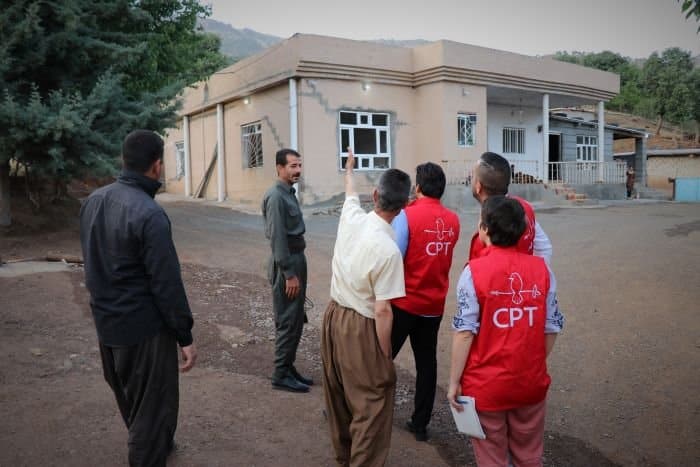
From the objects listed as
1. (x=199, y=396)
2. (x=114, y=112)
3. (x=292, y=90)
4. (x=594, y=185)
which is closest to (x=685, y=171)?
(x=594, y=185)

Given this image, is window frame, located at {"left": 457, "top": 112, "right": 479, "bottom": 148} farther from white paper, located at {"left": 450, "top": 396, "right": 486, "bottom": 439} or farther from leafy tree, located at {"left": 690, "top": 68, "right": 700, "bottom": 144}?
leafy tree, located at {"left": 690, "top": 68, "right": 700, "bottom": 144}

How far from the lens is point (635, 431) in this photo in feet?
12.1

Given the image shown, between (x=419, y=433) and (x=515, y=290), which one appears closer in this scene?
Result: (x=515, y=290)

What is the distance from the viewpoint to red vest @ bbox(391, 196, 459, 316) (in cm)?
329

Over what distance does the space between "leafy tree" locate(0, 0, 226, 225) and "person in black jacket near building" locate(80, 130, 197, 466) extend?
21.5 ft

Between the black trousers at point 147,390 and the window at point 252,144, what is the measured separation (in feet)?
50.7

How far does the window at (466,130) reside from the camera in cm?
1753

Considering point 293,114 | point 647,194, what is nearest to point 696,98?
point 647,194

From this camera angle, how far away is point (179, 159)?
24.2 m

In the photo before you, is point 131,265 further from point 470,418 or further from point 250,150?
point 250,150

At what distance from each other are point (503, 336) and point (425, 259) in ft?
3.45

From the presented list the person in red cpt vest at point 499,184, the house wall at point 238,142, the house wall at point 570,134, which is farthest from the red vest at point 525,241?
Result: the house wall at point 570,134

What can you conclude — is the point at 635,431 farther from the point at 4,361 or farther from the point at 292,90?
the point at 292,90

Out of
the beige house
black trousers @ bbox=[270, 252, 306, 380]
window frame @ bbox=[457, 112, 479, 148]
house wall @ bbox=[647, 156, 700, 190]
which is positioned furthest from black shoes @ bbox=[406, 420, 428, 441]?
house wall @ bbox=[647, 156, 700, 190]
